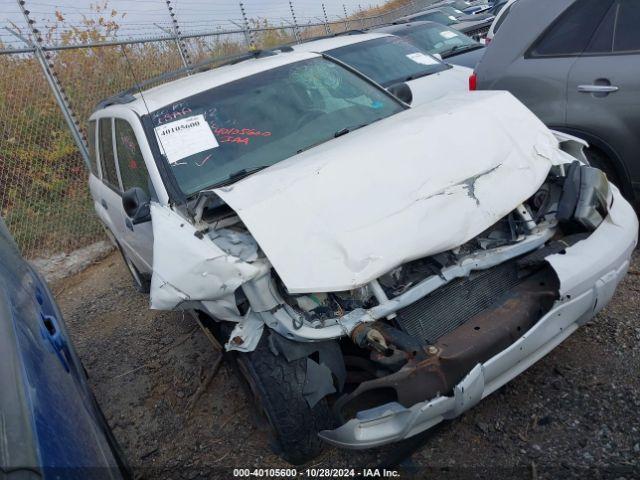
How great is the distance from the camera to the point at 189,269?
234 centimetres

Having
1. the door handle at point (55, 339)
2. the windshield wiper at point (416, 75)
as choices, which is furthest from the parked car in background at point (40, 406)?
the windshield wiper at point (416, 75)

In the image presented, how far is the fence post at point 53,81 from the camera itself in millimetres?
6043

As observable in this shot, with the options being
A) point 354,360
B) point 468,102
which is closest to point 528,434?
point 354,360

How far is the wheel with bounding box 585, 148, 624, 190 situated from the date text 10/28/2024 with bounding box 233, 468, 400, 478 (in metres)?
2.63

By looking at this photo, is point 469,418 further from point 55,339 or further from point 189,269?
point 55,339

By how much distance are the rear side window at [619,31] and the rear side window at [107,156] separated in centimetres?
356

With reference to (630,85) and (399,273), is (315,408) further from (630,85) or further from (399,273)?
(630,85)

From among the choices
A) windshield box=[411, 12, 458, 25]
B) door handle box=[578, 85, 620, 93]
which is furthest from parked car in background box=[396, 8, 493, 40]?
door handle box=[578, 85, 620, 93]

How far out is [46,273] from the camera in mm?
6043

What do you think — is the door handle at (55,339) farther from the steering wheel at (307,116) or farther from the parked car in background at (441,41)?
the parked car in background at (441,41)

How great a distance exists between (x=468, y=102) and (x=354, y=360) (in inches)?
68.0

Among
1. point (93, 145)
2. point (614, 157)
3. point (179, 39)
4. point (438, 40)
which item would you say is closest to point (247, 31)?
point (179, 39)

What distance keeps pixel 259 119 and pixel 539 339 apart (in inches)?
82.9

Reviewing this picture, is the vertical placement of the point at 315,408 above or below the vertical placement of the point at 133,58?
below
